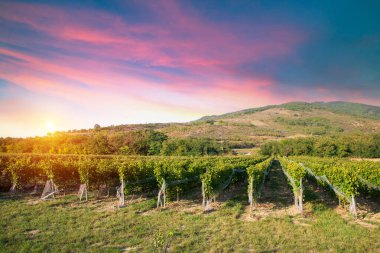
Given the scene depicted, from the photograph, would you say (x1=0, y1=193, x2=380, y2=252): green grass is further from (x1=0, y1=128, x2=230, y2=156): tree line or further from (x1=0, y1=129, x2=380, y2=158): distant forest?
(x1=0, y1=128, x2=230, y2=156): tree line

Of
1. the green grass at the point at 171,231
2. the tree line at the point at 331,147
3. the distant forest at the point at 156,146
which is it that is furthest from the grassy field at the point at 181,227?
the tree line at the point at 331,147

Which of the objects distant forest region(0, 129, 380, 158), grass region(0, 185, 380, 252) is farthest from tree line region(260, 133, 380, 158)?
grass region(0, 185, 380, 252)

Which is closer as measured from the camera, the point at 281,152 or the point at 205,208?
the point at 205,208

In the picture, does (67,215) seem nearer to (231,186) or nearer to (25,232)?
(25,232)

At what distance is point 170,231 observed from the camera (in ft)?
32.6

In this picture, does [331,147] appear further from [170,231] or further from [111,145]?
[170,231]

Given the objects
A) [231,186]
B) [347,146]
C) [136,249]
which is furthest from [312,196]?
[347,146]

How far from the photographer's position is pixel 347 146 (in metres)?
91.4

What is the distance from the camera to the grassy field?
415 inches

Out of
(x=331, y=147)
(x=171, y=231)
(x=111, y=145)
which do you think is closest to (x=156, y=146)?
(x=111, y=145)

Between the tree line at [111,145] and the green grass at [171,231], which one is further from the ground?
the tree line at [111,145]

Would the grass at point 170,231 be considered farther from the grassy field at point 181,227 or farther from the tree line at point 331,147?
the tree line at point 331,147

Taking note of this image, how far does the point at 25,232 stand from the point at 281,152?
334ft

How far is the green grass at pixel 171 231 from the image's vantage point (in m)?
10.5
